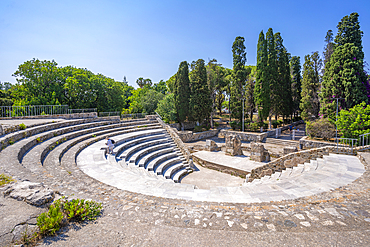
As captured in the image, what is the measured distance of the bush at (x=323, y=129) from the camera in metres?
17.2

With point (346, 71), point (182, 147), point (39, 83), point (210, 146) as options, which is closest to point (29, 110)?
point (39, 83)

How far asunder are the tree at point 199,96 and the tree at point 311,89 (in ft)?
43.7

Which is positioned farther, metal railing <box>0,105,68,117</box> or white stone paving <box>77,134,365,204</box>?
metal railing <box>0,105,68,117</box>

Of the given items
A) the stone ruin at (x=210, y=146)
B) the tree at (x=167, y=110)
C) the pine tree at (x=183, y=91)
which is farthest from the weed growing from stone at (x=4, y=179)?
the tree at (x=167, y=110)

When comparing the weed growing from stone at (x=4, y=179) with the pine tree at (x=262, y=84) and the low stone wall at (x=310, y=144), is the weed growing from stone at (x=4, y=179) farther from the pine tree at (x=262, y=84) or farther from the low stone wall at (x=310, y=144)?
the pine tree at (x=262, y=84)

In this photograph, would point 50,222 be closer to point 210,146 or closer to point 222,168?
point 222,168

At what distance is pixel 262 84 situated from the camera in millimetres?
24828

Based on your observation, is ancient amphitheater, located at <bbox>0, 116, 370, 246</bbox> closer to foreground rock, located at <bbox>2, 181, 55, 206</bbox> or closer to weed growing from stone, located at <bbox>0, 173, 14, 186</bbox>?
foreground rock, located at <bbox>2, 181, 55, 206</bbox>

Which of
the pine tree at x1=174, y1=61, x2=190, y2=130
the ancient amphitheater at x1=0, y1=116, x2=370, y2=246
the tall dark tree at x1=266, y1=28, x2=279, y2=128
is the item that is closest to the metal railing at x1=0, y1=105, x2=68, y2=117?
the ancient amphitheater at x1=0, y1=116, x2=370, y2=246

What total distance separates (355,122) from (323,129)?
5.79m

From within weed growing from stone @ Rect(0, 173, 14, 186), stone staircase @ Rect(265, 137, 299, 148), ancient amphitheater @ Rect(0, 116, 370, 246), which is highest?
weed growing from stone @ Rect(0, 173, 14, 186)

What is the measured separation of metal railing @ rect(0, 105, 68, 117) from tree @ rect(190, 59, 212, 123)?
1502 centimetres

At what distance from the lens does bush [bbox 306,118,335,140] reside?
17.2 metres

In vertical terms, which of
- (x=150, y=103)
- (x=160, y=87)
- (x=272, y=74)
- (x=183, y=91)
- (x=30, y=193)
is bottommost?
(x=30, y=193)
